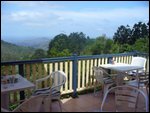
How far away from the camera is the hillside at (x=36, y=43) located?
5.16 metres

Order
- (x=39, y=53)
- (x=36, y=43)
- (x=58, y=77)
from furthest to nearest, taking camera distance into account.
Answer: (x=36, y=43) < (x=39, y=53) < (x=58, y=77)

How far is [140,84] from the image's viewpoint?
13.8ft

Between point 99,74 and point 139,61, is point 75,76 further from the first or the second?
point 139,61

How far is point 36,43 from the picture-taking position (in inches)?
218

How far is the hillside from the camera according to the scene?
516cm

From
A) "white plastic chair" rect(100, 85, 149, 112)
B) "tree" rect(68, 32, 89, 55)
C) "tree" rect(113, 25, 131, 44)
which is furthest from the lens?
"tree" rect(113, 25, 131, 44)

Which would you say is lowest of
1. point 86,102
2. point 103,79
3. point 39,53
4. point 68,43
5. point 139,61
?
point 86,102

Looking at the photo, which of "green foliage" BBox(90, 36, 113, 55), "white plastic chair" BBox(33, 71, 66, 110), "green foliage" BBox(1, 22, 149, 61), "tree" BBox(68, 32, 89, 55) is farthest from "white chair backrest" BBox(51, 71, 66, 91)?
"green foliage" BBox(90, 36, 113, 55)

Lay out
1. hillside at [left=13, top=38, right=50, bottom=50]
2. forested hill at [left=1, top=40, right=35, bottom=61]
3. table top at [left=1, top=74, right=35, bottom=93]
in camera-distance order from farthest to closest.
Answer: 1. hillside at [left=13, top=38, right=50, bottom=50]
2. forested hill at [left=1, top=40, right=35, bottom=61]
3. table top at [left=1, top=74, right=35, bottom=93]

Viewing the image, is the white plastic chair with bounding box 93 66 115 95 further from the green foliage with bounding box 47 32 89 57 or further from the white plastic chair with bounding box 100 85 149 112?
the white plastic chair with bounding box 100 85 149 112

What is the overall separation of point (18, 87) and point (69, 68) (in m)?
1.85

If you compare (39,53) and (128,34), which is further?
(128,34)

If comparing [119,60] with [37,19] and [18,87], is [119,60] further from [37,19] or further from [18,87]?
[18,87]

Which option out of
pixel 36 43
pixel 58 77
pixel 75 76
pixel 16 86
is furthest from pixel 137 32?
pixel 16 86
